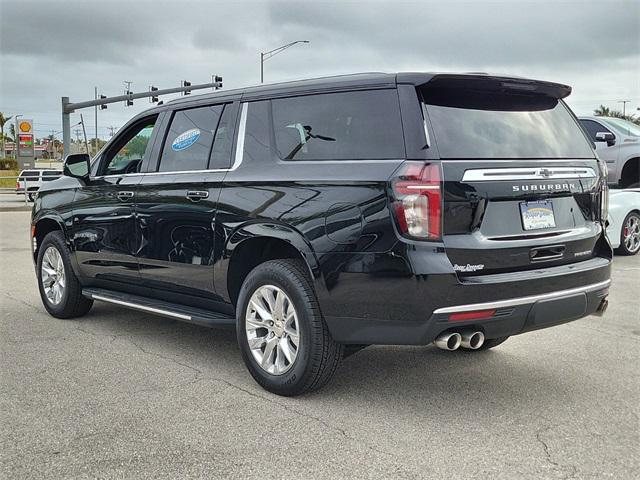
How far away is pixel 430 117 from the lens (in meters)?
3.81

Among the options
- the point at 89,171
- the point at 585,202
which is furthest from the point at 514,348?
the point at 89,171

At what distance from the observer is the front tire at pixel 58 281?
6391 mm

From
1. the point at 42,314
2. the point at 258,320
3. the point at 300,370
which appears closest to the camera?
the point at 300,370

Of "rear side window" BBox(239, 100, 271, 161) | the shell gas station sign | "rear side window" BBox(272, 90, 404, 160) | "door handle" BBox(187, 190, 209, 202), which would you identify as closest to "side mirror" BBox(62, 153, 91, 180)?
"door handle" BBox(187, 190, 209, 202)

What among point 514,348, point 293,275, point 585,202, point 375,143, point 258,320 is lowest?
point 514,348

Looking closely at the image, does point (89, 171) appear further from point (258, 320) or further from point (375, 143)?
point (375, 143)

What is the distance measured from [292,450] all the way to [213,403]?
849 millimetres

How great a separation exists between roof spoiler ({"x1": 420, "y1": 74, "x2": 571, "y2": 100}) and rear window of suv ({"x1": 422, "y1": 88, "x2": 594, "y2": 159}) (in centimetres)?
4

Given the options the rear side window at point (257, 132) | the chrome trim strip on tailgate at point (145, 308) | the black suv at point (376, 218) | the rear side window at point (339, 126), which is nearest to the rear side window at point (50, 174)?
the chrome trim strip on tailgate at point (145, 308)

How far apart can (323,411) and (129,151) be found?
3029 millimetres

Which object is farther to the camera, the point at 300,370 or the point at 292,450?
the point at 300,370

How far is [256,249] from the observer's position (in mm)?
4605

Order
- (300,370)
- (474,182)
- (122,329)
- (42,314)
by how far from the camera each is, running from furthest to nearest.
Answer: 1. (42,314)
2. (122,329)
3. (300,370)
4. (474,182)

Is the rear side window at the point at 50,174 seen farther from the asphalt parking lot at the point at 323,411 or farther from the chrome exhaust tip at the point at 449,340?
the chrome exhaust tip at the point at 449,340
